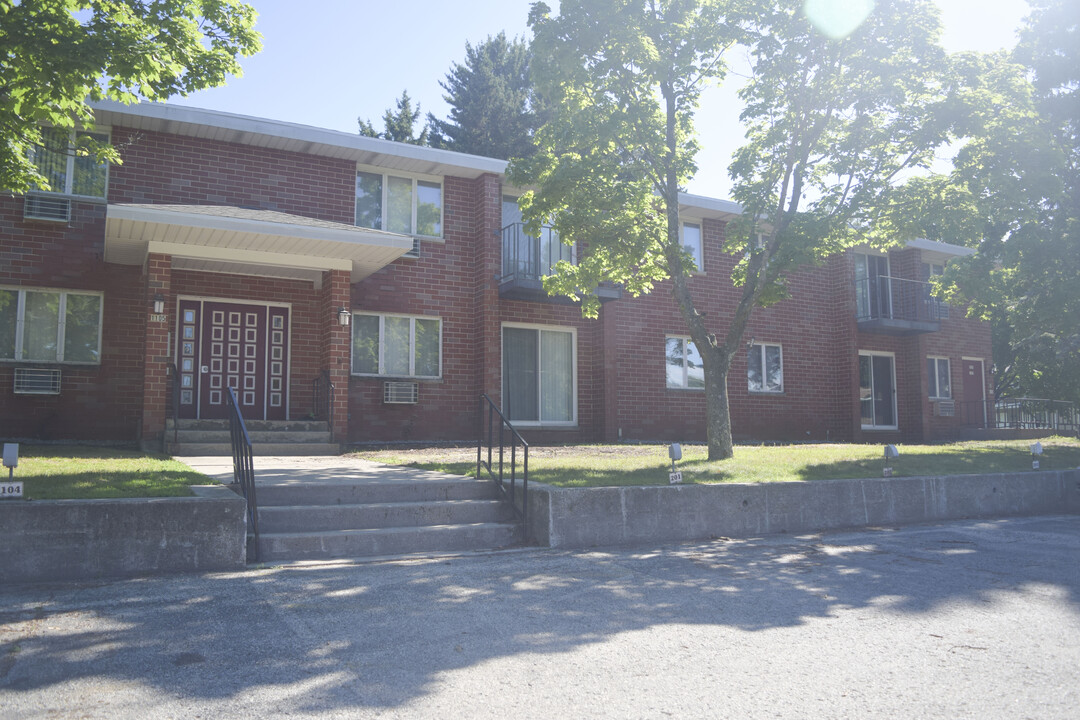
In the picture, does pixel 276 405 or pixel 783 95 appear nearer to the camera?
pixel 783 95

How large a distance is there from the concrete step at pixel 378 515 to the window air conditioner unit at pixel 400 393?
6935 millimetres

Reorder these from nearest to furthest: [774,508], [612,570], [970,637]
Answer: [970,637]
[612,570]
[774,508]

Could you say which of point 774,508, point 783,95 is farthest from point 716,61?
point 774,508

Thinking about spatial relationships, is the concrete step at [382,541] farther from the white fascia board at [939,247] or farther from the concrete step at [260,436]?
the white fascia board at [939,247]

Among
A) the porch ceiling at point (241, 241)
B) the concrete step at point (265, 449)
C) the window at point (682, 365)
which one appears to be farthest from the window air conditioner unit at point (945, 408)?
the concrete step at point (265, 449)

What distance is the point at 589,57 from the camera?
10.7 m

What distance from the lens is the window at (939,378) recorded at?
2194 cm

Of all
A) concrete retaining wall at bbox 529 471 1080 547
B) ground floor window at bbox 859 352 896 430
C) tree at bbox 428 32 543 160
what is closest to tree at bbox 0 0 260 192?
concrete retaining wall at bbox 529 471 1080 547

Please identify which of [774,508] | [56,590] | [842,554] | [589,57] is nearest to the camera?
[56,590]

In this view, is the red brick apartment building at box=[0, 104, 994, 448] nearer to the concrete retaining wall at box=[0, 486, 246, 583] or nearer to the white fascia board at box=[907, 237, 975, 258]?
the white fascia board at box=[907, 237, 975, 258]

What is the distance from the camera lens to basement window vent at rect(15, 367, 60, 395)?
11742 millimetres

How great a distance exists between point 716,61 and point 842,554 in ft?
23.1

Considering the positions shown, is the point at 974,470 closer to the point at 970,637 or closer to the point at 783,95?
the point at 783,95

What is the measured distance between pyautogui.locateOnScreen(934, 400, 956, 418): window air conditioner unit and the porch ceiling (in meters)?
16.5
